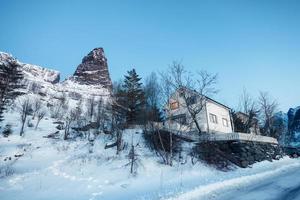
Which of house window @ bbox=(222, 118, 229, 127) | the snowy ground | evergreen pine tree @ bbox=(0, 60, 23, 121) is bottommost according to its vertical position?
the snowy ground

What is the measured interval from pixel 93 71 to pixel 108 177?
98397 mm

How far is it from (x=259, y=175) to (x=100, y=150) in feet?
47.1

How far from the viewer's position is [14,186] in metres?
15.0

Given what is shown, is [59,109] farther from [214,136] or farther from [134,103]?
[214,136]

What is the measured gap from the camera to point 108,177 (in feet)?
54.6

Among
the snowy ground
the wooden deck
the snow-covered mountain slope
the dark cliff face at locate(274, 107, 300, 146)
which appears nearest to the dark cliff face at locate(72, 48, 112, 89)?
the snow-covered mountain slope

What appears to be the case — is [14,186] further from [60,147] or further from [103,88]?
[103,88]

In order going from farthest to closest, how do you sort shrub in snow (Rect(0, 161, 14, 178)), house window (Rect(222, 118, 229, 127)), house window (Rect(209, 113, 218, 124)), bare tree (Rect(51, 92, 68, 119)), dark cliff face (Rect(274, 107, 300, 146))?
dark cliff face (Rect(274, 107, 300, 146)), bare tree (Rect(51, 92, 68, 119)), house window (Rect(222, 118, 229, 127)), house window (Rect(209, 113, 218, 124)), shrub in snow (Rect(0, 161, 14, 178))

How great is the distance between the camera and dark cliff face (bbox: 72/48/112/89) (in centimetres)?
10906

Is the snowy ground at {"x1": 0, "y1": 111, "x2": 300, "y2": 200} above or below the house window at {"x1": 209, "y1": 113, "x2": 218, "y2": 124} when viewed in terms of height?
below

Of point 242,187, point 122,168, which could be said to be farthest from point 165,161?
point 242,187

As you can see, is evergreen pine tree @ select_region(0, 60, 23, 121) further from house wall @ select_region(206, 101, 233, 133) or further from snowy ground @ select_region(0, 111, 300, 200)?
house wall @ select_region(206, 101, 233, 133)

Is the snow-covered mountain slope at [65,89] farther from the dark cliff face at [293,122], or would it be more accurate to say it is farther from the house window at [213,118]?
the dark cliff face at [293,122]

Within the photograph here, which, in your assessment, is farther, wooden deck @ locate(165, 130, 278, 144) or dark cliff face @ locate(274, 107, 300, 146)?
dark cliff face @ locate(274, 107, 300, 146)
